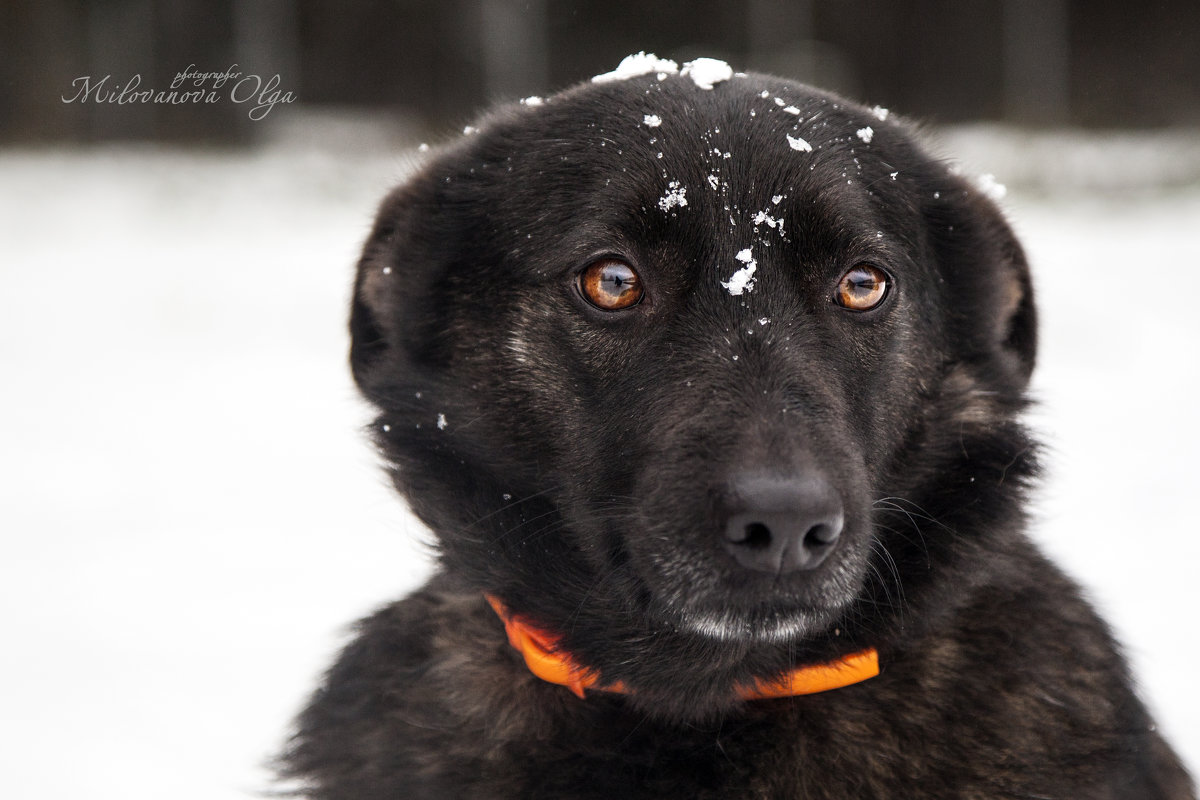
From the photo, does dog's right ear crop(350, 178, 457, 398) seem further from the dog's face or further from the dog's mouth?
the dog's mouth

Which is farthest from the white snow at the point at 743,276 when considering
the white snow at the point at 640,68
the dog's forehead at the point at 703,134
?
the white snow at the point at 640,68

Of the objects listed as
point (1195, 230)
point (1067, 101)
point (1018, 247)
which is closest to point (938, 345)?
point (1018, 247)

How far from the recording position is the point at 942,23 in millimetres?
12758

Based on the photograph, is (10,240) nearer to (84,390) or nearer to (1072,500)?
(84,390)

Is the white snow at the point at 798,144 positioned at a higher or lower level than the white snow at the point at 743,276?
higher

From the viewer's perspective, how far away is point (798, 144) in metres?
2.65

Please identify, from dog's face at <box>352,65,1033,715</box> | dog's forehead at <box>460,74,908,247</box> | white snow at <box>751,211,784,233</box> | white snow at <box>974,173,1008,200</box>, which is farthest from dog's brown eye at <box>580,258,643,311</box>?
white snow at <box>974,173,1008,200</box>

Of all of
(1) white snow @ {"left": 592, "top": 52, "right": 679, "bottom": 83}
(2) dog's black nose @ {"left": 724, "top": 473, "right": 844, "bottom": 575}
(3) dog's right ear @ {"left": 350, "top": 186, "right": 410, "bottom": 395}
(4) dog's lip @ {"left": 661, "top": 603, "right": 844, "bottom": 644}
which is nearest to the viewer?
(2) dog's black nose @ {"left": 724, "top": 473, "right": 844, "bottom": 575}

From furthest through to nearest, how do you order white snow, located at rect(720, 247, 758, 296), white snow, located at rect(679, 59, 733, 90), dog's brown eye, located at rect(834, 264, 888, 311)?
white snow, located at rect(679, 59, 733, 90) < dog's brown eye, located at rect(834, 264, 888, 311) < white snow, located at rect(720, 247, 758, 296)

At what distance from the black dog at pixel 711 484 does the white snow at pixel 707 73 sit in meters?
0.01

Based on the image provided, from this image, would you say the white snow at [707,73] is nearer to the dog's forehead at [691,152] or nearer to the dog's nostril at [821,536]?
the dog's forehead at [691,152]

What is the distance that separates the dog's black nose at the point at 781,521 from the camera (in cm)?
211

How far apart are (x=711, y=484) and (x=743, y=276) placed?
0.53 metres

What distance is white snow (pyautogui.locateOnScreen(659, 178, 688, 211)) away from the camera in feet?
8.29
